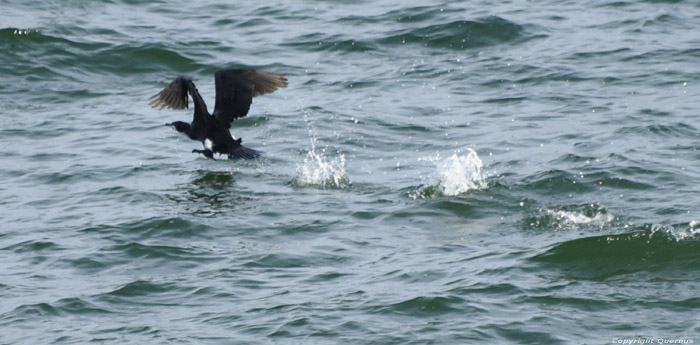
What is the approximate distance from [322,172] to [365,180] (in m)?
0.39

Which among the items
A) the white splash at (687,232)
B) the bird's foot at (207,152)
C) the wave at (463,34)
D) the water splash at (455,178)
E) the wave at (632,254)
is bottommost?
the wave at (632,254)

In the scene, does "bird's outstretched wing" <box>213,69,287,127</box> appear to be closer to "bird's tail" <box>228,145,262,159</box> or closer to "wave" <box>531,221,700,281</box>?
"bird's tail" <box>228,145,262,159</box>

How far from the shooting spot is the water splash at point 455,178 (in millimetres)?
9312

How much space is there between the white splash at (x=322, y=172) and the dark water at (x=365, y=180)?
0.04m

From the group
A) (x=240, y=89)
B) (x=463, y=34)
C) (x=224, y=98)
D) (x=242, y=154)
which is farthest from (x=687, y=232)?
A: (x=463, y=34)

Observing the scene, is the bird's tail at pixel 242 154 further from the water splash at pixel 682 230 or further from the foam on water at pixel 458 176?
the water splash at pixel 682 230

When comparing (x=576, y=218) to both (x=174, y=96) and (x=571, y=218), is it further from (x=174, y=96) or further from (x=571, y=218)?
(x=174, y=96)

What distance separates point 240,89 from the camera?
10438 mm

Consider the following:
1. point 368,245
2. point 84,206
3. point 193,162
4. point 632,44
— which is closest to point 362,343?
point 368,245

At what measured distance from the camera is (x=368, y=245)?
Result: 325 inches

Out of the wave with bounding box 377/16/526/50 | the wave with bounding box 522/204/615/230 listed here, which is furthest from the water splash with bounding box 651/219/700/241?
the wave with bounding box 377/16/526/50


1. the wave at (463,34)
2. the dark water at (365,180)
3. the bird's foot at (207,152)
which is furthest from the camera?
the wave at (463,34)

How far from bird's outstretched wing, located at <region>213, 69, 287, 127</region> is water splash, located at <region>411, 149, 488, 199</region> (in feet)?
5.54

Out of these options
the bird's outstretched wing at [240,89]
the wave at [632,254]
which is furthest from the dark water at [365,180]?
the bird's outstretched wing at [240,89]
